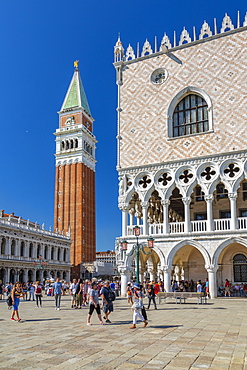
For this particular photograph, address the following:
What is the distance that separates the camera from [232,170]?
23.2 meters

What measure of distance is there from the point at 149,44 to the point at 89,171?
4506cm

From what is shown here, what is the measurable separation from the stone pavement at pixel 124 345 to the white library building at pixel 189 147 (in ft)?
38.4

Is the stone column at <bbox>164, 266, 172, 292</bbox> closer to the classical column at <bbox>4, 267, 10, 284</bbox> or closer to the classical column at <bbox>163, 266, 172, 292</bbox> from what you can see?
the classical column at <bbox>163, 266, 172, 292</bbox>

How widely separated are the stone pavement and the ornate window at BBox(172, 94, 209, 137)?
606 inches

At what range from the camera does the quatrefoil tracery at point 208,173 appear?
77.8 feet

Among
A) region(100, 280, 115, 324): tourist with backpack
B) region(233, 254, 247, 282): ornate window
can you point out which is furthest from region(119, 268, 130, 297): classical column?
region(100, 280, 115, 324): tourist with backpack

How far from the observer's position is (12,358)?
271 inches

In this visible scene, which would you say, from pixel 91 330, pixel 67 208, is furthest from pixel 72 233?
pixel 91 330

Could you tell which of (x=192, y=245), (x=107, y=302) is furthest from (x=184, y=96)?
(x=107, y=302)

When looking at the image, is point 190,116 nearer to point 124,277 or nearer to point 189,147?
point 189,147

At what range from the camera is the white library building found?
76.1 ft

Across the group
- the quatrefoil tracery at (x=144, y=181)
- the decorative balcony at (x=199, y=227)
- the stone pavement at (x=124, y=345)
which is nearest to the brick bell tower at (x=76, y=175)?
the quatrefoil tracery at (x=144, y=181)

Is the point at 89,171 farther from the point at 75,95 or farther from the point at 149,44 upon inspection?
the point at 149,44

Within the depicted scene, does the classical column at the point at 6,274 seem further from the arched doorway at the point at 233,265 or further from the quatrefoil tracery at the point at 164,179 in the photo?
the arched doorway at the point at 233,265
